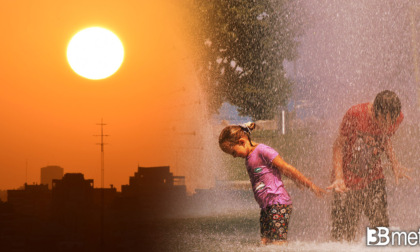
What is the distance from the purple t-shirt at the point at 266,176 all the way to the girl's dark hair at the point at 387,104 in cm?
124

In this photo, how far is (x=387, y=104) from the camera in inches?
273

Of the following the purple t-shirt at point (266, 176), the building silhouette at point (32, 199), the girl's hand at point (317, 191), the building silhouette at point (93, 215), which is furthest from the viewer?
the building silhouette at point (32, 199)

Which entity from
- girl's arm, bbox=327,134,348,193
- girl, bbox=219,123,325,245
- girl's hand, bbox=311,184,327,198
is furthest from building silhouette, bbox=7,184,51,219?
girl's hand, bbox=311,184,327,198

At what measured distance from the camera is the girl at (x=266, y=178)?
22.2 ft

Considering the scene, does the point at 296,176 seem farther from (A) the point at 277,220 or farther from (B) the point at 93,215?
(B) the point at 93,215

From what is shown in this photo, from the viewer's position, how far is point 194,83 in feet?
83.1

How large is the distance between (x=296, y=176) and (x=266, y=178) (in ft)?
1.16

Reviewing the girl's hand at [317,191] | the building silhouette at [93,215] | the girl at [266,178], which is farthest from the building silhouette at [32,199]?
the girl's hand at [317,191]

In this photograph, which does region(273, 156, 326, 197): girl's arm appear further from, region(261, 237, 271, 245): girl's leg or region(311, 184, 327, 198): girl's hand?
region(261, 237, 271, 245): girl's leg

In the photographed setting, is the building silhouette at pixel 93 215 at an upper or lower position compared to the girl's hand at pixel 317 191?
lower

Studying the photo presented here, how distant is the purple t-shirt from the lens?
6.77m

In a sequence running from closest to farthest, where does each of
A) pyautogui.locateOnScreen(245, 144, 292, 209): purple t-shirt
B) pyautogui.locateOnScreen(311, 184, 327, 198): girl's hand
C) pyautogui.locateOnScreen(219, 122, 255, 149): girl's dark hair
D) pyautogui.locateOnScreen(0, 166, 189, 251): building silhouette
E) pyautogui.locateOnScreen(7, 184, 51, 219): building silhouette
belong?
pyautogui.locateOnScreen(311, 184, 327, 198): girl's hand
pyautogui.locateOnScreen(245, 144, 292, 209): purple t-shirt
pyautogui.locateOnScreen(219, 122, 255, 149): girl's dark hair
pyautogui.locateOnScreen(0, 166, 189, 251): building silhouette
pyautogui.locateOnScreen(7, 184, 51, 219): building silhouette

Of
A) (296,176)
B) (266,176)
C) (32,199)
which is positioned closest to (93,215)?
(32,199)

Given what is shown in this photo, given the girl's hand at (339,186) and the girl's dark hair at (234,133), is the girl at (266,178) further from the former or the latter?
the girl's hand at (339,186)
